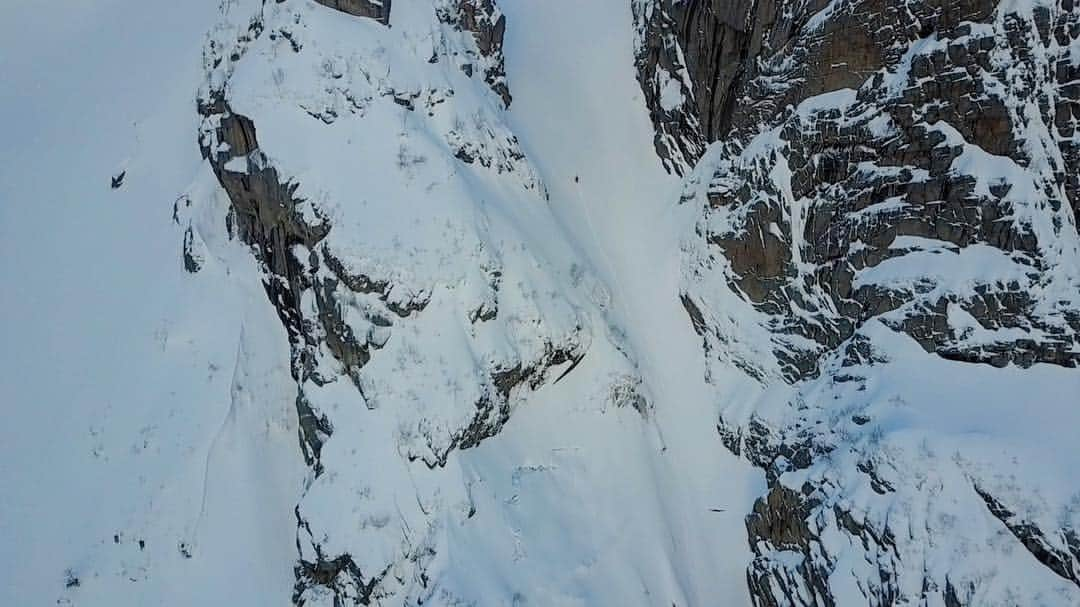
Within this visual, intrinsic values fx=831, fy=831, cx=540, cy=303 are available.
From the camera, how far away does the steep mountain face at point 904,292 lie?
19.4 metres

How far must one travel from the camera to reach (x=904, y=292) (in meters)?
22.7

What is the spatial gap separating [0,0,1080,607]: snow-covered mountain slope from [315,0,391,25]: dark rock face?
106mm

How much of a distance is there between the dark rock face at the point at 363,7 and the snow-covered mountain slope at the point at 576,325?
0.11 meters

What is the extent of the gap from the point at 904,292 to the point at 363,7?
20627 millimetres

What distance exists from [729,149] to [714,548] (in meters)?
13.3

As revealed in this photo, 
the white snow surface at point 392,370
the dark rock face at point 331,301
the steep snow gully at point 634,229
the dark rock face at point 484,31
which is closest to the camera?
the dark rock face at point 331,301

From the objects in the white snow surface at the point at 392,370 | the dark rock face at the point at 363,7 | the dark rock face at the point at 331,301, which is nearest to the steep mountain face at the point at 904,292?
the white snow surface at the point at 392,370

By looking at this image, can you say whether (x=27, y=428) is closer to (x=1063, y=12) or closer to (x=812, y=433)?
(x=812, y=433)

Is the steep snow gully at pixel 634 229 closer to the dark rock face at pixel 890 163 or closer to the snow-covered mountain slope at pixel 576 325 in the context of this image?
the snow-covered mountain slope at pixel 576 325

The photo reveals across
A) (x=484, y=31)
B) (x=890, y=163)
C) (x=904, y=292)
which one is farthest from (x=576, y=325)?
(x=484, y=31)

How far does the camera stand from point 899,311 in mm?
22719

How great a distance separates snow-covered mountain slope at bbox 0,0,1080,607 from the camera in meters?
21.0

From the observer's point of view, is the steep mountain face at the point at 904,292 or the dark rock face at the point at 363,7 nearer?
the steep mountain face at the point at 904,292

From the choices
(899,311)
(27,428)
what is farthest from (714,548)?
(27,428)
